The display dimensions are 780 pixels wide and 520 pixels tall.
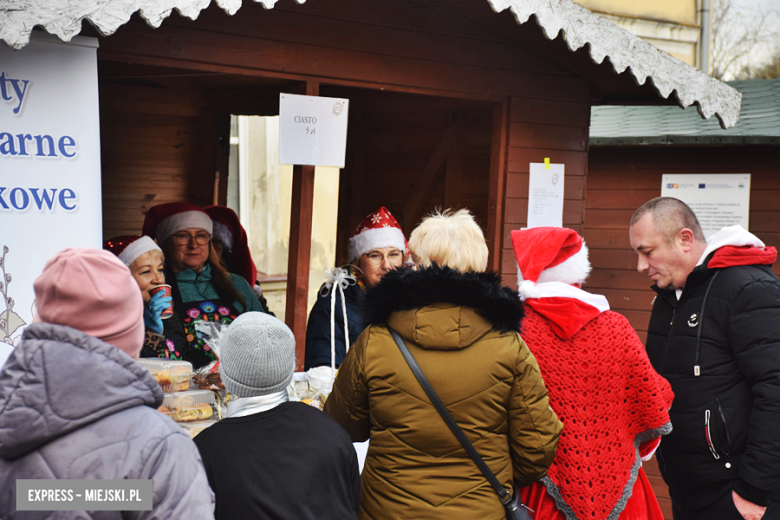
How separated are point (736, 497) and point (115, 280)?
237 cm

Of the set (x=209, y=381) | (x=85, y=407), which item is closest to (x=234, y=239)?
(x=209, y=381)

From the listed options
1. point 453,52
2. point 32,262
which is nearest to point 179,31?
point 32,262

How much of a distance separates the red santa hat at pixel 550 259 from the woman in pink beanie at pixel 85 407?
52.9 inches

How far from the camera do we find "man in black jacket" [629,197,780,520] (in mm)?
2389

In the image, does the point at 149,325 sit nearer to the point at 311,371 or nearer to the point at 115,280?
the point at 311,371

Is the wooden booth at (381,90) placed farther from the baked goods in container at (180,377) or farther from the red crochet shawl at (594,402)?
the red crochet shawl at (594,402)

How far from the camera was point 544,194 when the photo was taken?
4027 mm

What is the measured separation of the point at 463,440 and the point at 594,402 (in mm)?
565

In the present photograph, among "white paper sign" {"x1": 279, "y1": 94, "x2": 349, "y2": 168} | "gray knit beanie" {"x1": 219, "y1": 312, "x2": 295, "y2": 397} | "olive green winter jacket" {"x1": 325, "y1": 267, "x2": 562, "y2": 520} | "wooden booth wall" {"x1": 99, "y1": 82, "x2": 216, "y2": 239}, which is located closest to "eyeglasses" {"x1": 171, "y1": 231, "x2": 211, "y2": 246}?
"white paper sign" {"x1": 279, "y1": 94, "x2": 349, "y2": 168}

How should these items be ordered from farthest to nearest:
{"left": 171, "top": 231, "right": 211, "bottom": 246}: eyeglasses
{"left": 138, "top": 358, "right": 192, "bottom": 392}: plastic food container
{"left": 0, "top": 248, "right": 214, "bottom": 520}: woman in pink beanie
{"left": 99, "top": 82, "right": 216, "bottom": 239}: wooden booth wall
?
{"left": 99, "top": 82, "right": 216, "bottom": 239}: wooden booth wall < {"left": 171, "top": 231, "right": 211, "bottom": 246}: eyeglasses < {"left": 138, "top": 358, "right": 192, "bottom": 392}: plastic food container < {"left": 0, "top": 248, "right": 214, "bottom": 520}: woman in pink beanie

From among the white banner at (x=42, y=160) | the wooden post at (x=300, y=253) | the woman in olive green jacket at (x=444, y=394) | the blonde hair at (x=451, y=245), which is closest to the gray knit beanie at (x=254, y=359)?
the woman in olive green jacket at (x=444, y=394)

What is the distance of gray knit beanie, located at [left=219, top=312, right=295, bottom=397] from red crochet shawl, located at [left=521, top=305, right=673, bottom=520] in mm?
927

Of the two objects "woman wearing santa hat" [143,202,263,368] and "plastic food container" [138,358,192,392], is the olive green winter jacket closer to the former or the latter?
"plastic food container" [138,358,192,392]

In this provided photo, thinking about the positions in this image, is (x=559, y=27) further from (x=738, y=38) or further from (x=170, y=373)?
(x=738, y=38)
